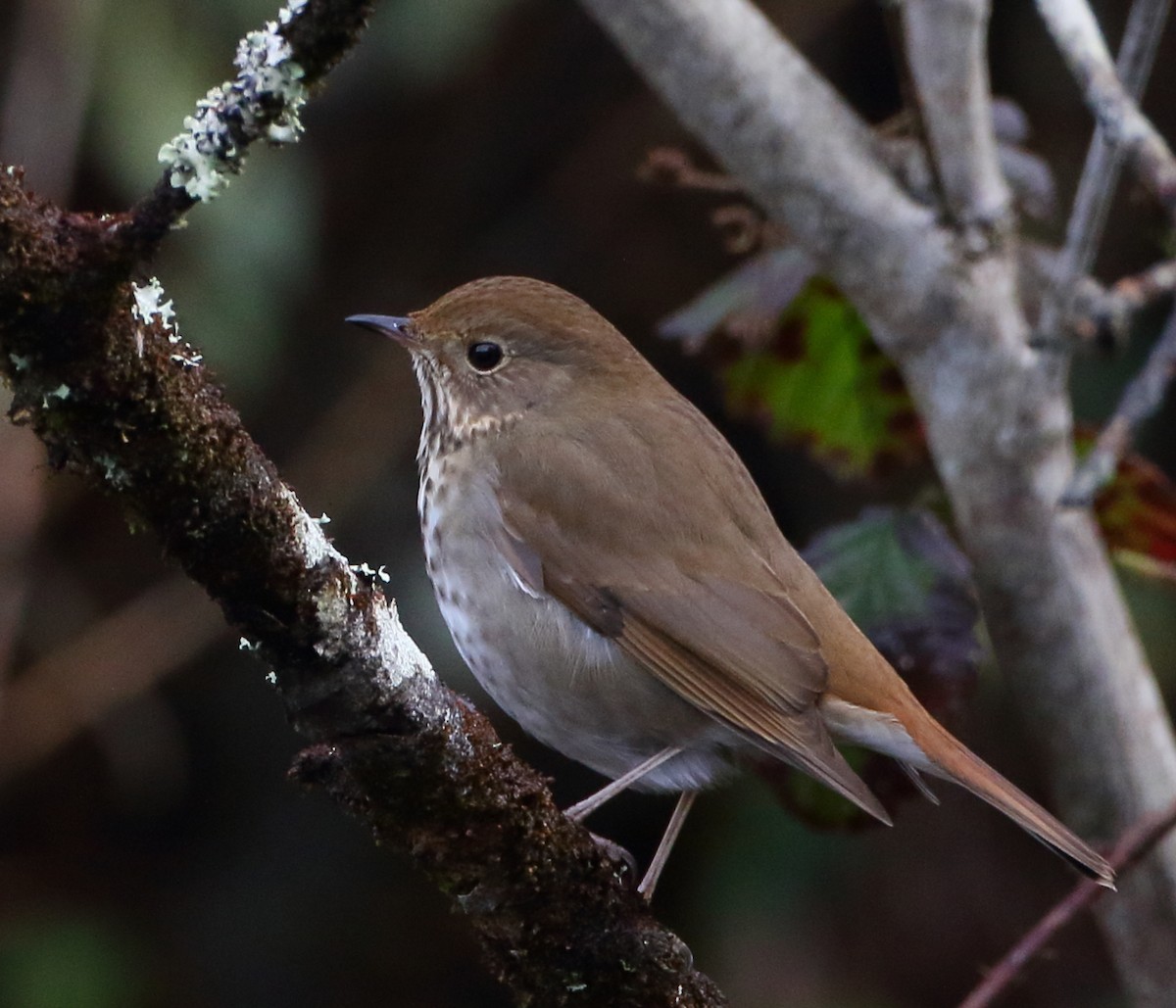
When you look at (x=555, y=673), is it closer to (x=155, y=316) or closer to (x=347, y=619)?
(x=347, y=619)

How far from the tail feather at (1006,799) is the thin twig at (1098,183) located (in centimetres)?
77

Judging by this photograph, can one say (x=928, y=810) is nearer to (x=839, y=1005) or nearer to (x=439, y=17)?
(x=839, y=1005)

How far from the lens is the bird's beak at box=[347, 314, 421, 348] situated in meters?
3.30

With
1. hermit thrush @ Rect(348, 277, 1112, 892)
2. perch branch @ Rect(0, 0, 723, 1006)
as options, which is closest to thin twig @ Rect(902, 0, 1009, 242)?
hermit thrush @ Rect(348, 277, 1112, 892)

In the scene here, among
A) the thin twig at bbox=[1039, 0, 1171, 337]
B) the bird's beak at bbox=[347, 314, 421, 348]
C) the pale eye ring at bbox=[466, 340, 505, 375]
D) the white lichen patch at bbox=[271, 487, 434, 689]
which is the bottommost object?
the thin twig at bbox=[1039, 0, 1171, 337]

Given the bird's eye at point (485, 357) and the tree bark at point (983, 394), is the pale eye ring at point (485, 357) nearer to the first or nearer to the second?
the bird's eye at point (485, 357)

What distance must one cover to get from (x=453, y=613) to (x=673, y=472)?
1.61ft

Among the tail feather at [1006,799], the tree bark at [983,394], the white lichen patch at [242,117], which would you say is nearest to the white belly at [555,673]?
the tail feather at [1006,799]

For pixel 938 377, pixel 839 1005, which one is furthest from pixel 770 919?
pixel 938 377

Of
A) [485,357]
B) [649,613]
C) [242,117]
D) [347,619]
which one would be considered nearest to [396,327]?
[485,357]

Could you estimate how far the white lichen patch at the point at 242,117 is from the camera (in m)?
1.45

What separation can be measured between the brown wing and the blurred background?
1244 millimetres

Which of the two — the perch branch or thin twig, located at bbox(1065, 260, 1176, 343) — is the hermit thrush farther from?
thin twig, located at bbox(1065, 260, 1176, 343)

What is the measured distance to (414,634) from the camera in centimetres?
427
